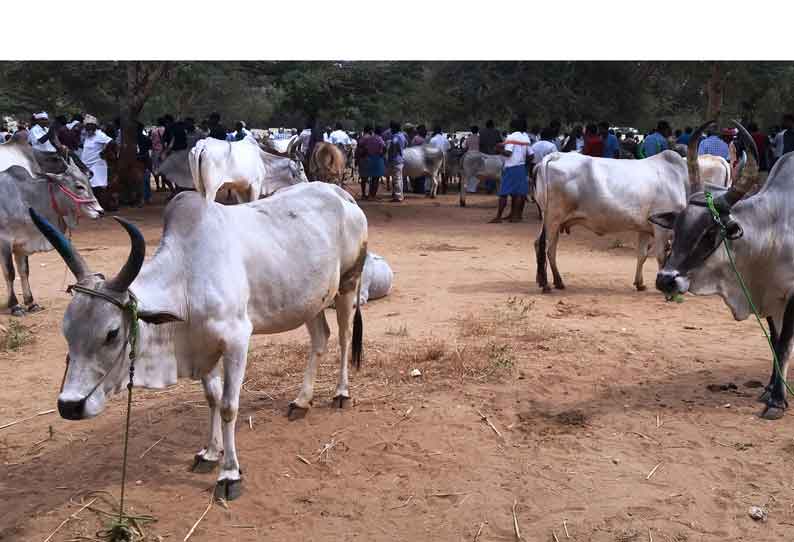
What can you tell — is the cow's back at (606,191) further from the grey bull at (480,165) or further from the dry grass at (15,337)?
the grey bull at (480,165)

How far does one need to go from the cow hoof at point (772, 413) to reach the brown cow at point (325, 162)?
32.0 feet

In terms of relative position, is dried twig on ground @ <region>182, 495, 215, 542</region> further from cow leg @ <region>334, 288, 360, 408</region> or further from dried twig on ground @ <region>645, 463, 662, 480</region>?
dried twig on ground @ <region>645, 463, 662, 480</region>

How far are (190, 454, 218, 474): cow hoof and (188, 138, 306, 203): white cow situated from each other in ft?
18.8

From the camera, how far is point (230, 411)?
13.0 ft

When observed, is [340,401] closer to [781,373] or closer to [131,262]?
[131,262]

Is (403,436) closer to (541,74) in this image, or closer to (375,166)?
(375,166)

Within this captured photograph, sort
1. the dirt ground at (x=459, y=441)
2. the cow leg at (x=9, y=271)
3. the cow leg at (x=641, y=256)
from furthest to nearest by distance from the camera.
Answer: the cow leg at (x=641, y=256) < the cow leg at (x=9, y=271) < the dirt ground at (x=459, y=441)

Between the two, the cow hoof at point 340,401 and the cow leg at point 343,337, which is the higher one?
the cow leg at point 343,337

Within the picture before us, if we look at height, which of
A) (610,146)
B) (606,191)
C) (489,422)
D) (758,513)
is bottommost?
(489,422)

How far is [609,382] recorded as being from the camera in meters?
5.59

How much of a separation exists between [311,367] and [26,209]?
421 centimetres

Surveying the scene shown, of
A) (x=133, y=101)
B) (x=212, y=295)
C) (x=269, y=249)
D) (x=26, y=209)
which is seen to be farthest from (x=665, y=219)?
(x=133, y=101)

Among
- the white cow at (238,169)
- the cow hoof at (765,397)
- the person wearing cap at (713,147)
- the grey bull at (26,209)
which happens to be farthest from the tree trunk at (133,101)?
the cow hoof at (765,397)

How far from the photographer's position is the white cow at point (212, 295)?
3420 mm
